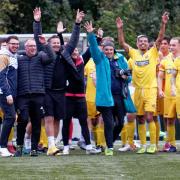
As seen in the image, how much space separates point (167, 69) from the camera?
15195 mm

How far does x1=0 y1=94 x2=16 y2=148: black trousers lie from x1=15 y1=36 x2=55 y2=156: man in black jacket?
14cm

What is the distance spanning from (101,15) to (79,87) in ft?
46.8

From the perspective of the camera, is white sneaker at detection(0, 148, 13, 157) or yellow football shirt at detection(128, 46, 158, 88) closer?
white sneaker at detection(0, 148, 13, 157)

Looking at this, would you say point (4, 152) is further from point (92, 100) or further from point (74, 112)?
point (92, 100)

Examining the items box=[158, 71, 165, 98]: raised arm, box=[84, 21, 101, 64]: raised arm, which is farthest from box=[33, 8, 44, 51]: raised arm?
box=[158, 71, 165, 98]: raised arm

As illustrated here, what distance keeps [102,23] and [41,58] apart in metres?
14.1

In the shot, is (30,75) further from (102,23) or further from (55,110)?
(102,23)

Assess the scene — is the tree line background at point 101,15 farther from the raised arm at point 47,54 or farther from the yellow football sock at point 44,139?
the raised arm at point 47,54

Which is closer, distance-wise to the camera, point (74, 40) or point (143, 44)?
point (74, 40)

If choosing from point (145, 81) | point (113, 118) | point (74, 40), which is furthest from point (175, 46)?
point (74, 40)

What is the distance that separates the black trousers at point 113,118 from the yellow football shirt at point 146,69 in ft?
1.49

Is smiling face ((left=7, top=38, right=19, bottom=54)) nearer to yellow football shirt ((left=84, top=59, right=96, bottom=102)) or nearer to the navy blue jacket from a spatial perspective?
the navy blue jacket

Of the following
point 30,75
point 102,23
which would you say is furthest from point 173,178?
point 102,23

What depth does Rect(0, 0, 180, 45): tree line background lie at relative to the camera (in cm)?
2806
